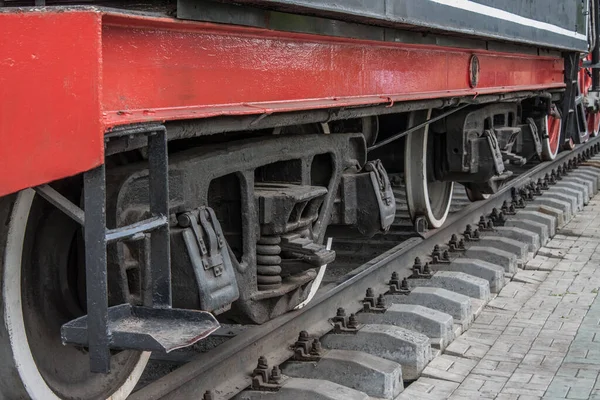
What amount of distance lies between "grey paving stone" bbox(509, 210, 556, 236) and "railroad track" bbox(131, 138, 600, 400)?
0.04 ft

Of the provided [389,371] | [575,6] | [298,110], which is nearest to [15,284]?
[298,110]

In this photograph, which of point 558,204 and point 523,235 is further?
point 558,204

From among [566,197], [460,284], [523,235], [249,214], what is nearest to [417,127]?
[460,284]

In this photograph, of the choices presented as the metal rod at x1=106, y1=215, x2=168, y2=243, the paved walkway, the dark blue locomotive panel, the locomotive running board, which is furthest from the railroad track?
the dark blue locomotive panel

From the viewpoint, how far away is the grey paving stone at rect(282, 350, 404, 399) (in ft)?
14.2

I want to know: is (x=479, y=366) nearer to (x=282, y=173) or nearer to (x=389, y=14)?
(x=282, y=173)

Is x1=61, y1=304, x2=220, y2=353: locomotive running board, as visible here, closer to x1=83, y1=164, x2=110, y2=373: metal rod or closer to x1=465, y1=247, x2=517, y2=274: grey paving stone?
x1=83, y1=164, x2=110, y2=373: metal rod

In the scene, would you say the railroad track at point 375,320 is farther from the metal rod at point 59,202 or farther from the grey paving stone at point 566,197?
the metal rod at point 59,202

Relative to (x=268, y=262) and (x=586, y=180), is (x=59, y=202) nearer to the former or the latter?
(x=268, y=262)

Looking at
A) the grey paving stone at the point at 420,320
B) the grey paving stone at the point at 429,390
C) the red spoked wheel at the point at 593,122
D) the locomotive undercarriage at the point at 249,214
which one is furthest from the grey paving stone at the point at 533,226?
the red spoked wheel at the point at 593,122

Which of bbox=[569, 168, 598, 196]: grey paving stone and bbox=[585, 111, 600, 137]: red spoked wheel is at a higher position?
bbox=[585, 111, 600, 137]: red spoked wheel

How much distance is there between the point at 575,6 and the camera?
9.55 metres

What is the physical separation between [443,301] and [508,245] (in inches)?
82.5

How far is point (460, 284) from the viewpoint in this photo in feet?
20.4
